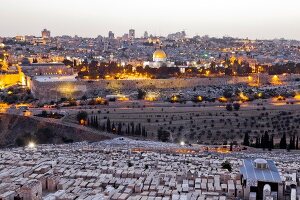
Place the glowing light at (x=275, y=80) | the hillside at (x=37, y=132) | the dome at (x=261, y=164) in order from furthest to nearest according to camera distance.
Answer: the glowing light at (x=275, y=80)
the hillside at (x=37, y=132)
the dome at (x=261, y=164)

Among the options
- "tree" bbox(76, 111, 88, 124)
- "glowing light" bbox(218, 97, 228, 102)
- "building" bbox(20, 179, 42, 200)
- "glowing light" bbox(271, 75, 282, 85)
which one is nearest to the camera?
"building" bbox(20, 179, 42, 200)

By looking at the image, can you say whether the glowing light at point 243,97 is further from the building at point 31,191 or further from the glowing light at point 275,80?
the building at point 31,191

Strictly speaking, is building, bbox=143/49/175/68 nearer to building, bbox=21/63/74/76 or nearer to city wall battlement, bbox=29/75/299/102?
building, bbox=21/63/74/76

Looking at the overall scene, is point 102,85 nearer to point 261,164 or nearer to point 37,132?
point 37,132

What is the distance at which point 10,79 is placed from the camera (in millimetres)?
54281

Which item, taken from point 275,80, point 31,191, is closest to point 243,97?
point 275,80

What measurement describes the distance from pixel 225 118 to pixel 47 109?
41.9ft

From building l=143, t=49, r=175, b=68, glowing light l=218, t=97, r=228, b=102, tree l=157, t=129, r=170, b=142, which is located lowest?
tree l=157, t=129, r=170, b=142

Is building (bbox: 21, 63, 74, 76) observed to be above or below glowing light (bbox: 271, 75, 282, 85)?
above

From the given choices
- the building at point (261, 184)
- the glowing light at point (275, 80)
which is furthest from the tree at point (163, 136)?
the glowing light at point (275, 80)

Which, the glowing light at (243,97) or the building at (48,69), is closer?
the glowing light at (243,97)

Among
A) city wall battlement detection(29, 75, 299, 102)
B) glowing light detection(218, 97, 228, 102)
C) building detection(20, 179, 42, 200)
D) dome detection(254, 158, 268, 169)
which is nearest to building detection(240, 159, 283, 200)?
dome detection(254, 158, 268, 169)

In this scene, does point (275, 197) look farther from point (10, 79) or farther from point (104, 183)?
point (10, 79)

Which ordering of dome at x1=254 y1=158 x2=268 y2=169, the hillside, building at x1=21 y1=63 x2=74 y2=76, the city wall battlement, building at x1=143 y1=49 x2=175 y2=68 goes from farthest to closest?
building at x1=143 y1=49 x2=175 y2=68 < building at x1=21 y1=63 x2=74 y2=76 < the city wall battlement < the hillside < dome at x1=254 y1=158 x2=268 y2=169
